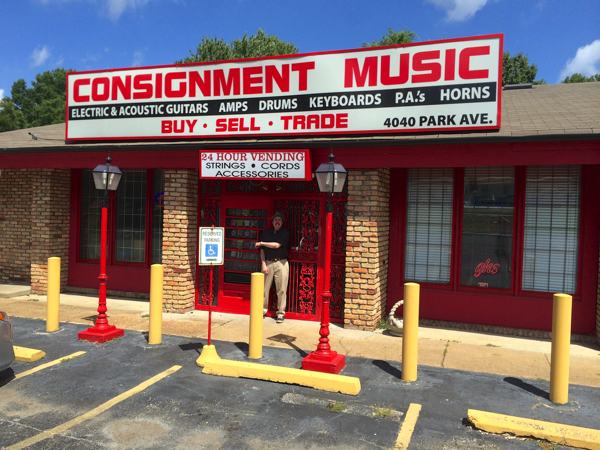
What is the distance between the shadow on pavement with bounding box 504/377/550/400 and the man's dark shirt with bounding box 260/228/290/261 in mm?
4285

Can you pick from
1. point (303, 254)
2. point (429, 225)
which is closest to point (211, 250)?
point (303, 254)

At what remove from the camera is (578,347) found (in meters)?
7.77

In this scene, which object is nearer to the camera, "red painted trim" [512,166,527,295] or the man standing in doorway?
"red painted trim" [512,166,527,295]

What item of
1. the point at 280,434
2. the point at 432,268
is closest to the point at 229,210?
the point at 432,268

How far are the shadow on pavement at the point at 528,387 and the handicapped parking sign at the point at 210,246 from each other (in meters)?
4.03

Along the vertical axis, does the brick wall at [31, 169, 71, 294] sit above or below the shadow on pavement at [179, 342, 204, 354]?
above

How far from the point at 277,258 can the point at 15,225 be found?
772 centimetres

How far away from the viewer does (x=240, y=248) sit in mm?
9844

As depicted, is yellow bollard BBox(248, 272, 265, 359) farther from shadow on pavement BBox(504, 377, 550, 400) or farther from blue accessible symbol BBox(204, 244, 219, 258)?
shadow on pavement BBox(504, 377, 550, 400)

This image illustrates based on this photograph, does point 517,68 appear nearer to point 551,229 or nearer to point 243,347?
point 551,229

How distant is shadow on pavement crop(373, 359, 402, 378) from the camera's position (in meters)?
6.31

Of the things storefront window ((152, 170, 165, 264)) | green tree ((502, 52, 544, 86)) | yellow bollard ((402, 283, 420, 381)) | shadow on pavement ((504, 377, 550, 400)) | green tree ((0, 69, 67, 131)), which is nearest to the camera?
shadow on pavement ((504, 377, 550, 400))

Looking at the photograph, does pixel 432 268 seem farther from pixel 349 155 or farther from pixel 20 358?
pixel 20 358

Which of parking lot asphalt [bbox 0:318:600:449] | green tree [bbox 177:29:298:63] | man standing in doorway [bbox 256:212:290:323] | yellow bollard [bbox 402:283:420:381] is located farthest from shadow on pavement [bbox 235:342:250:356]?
green tree [bbox 177:29:298:63]
